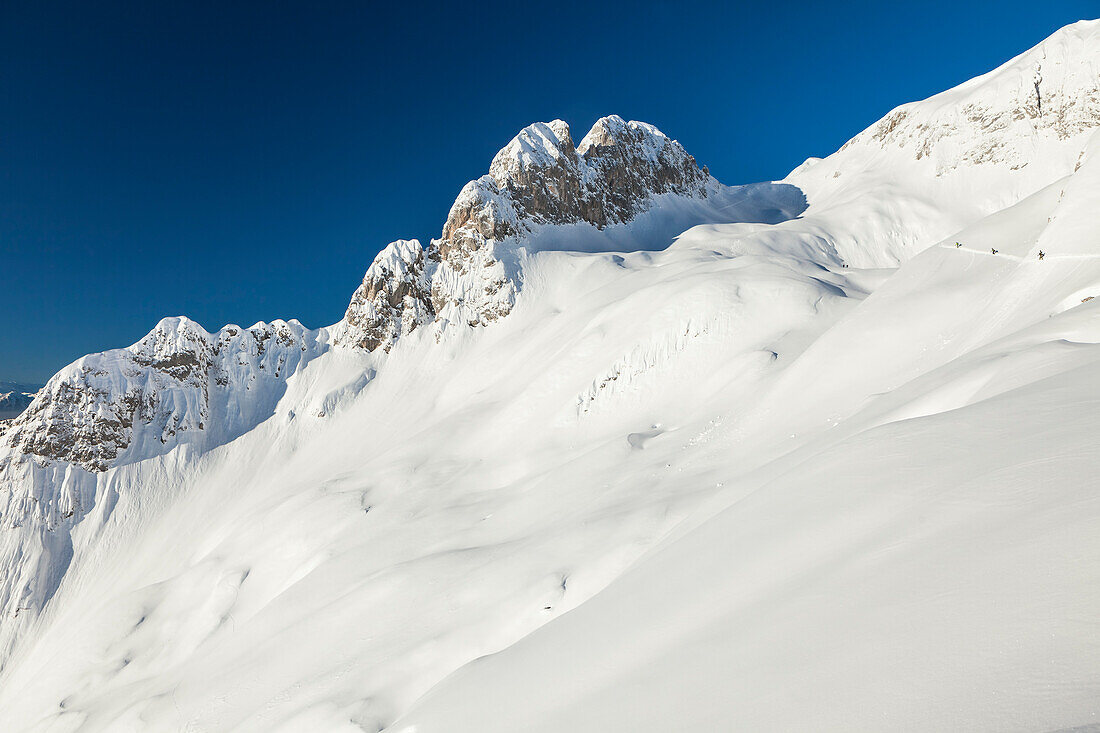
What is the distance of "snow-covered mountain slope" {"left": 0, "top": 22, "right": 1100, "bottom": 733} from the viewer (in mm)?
4684

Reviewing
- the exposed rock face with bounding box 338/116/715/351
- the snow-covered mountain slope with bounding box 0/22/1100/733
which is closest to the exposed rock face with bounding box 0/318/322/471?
the snow-covered mountain slope with bounding box 0/22/1100/733

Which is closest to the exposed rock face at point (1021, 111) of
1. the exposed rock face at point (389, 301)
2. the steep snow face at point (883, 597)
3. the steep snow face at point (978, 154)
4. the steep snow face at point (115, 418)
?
the steep snow face at point (978, 154)

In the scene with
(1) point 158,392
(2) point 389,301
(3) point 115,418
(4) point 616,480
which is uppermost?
(2) point 389,301

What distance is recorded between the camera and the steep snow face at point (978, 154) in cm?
7606

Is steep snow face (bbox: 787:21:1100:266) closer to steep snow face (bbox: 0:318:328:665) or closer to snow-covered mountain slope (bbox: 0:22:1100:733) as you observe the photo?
snow-covered mountain slope (bbox: 0:22:1100:733)

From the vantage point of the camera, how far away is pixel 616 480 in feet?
81.8

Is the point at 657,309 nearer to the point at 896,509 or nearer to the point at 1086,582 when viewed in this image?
the point at 896,509

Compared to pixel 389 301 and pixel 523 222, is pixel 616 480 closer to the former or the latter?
pixel 523 222

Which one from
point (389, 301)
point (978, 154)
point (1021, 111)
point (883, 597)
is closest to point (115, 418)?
point (389, 301)

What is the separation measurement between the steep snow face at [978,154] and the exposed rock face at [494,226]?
1378 inches

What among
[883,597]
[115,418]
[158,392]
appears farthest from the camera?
[158,392]

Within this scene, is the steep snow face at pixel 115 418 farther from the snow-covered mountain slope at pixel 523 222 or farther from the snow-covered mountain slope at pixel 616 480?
the snow-covered mountain slope at pixel 523 222

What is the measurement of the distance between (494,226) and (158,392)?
57341mm

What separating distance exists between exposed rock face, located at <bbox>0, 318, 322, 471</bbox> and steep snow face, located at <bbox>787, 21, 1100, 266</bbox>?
278ft
